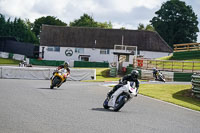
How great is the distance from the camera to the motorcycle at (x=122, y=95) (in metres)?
12.5

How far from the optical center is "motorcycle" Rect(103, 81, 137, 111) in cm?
1245

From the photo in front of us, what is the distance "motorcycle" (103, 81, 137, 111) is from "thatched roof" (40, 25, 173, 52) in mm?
60281

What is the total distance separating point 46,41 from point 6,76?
40.3 m

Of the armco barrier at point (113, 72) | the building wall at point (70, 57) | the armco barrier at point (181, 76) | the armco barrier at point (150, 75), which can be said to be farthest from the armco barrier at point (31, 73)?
the building wall at point (70, 57)

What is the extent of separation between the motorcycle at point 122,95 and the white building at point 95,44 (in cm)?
6006

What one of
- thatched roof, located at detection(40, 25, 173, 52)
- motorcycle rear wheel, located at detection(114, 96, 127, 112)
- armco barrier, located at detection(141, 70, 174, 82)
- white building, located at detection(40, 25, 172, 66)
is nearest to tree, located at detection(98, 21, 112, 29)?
thatched roof, located at detection(40, 25, 173, 52)

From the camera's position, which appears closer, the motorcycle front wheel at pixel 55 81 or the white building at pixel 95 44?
the motorcycle front wheel at pixel 55 81

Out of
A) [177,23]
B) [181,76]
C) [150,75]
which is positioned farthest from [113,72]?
[177,23]

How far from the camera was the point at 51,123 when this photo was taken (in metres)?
8.96

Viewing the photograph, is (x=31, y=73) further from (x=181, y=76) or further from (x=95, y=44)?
(x=95, y=44)

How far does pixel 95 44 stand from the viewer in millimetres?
73562

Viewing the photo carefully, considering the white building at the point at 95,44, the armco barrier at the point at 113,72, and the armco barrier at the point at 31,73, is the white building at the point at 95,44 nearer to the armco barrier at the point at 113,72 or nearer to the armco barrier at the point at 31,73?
the armco barrier at the point at 113,72

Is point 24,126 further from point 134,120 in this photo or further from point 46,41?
point 46,41

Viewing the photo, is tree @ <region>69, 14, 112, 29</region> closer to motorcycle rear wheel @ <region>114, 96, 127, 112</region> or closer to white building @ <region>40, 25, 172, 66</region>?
white building @ <region>40, 25, 172, 66</region>
